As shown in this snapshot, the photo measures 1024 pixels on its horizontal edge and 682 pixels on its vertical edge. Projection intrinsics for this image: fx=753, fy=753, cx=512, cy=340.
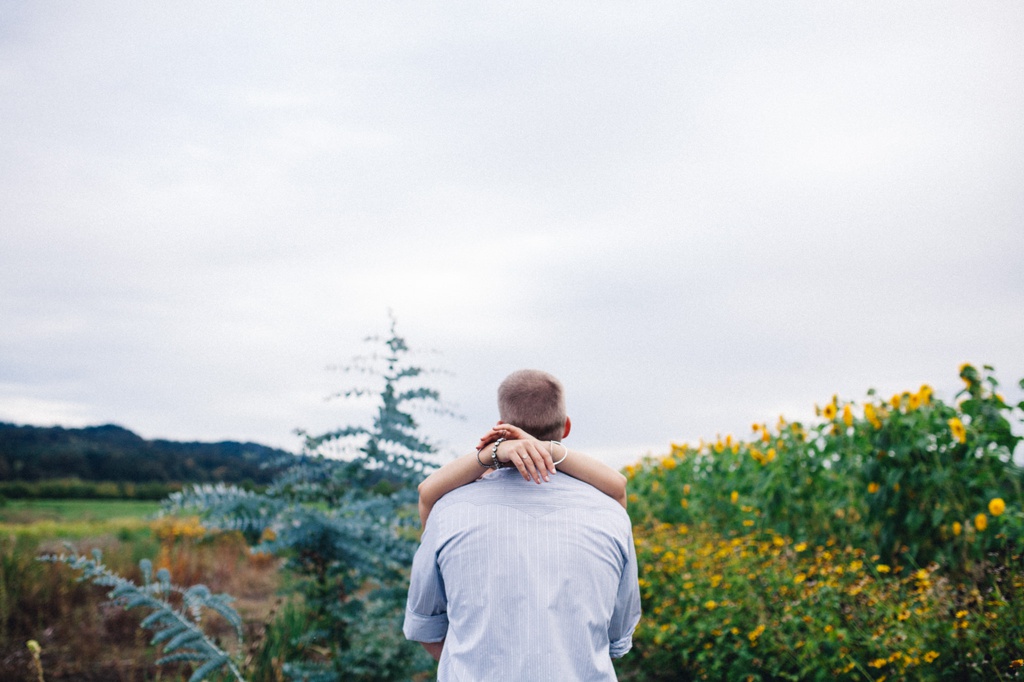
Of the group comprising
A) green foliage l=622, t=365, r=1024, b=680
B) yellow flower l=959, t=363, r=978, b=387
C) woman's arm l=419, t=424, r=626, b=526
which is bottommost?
green foliage l=622, t=365, r=1024, b=680

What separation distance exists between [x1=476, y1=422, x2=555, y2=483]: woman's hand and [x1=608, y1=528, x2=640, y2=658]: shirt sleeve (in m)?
0.37

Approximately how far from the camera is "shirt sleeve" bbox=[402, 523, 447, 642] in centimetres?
203

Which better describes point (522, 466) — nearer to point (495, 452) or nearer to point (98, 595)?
point (495, 452)

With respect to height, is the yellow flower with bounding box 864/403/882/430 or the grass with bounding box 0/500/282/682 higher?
the yellow flower with bounding box 864/403/882/430

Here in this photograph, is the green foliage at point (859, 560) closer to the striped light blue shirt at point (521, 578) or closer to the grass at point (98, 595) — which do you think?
the striped light blue shirt at point (521, 578)

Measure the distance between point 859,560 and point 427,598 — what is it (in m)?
4.39

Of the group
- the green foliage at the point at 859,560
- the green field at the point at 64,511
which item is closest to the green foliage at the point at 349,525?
the green foliage at the point at 859,560

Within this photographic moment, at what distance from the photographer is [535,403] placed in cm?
208

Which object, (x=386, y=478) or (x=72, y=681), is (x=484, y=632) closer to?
(x=386, y=478)

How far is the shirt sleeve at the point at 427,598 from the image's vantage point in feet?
6.65

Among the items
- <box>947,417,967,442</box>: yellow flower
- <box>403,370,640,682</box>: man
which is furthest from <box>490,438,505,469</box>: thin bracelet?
<box>947,417,967,442</box>: yellow flower

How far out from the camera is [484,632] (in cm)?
185

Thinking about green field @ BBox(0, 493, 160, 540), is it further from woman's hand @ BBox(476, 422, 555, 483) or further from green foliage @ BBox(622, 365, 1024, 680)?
woman's hand @ BBox(476, 422, 555, 483)

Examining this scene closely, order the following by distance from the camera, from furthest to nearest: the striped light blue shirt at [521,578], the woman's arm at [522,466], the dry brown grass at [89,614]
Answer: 1. the dry brown grass at [89,614]
2. the woman's arm at [522,466]
3. the striped light blue shirt at [521,578]
